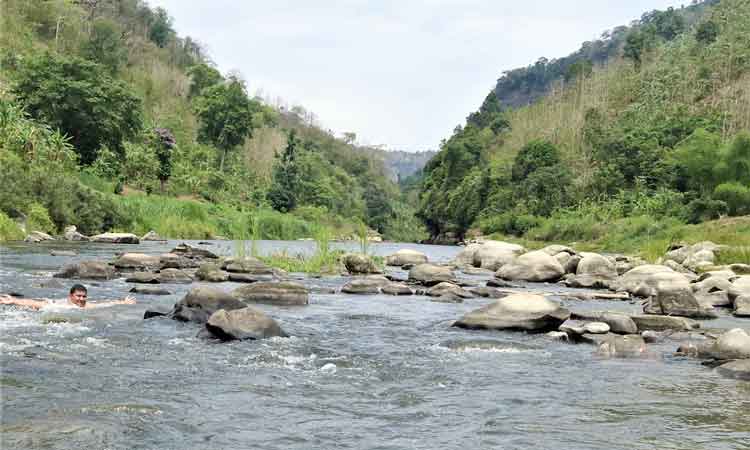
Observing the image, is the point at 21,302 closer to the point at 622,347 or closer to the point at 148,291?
the point at 148,291

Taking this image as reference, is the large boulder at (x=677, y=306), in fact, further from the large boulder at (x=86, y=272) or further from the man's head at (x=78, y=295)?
the large boulder at (x=86, y=272)

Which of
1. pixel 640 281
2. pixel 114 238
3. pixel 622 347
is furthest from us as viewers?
pixel 114 238

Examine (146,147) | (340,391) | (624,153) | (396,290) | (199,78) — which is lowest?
(340,391)

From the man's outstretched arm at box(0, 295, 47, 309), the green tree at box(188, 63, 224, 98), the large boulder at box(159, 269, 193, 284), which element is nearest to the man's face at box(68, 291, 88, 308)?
the man's outstretched arm at box(0, 295, 47, 309)

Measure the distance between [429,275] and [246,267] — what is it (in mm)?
4973

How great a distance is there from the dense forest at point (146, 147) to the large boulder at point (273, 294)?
20.2 feet

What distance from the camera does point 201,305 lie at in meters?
10.9

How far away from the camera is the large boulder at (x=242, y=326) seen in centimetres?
930

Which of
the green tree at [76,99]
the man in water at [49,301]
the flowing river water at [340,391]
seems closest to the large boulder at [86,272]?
the man in water at [49,301]

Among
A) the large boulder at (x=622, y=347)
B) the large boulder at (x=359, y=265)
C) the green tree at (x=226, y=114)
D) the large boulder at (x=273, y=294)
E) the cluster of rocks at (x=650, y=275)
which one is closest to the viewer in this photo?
the large boulder at (x=622, y=347)

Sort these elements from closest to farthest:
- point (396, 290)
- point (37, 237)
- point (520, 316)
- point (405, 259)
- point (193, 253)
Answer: point (520, 316), point (396, 290), point (193, 253), point (405, 259), point (37, 237)

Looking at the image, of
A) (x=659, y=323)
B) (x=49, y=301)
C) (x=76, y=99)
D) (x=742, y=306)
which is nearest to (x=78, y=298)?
(x=49, y=301)

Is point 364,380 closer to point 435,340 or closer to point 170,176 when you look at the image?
point 435,340

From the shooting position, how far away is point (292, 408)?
613cm
